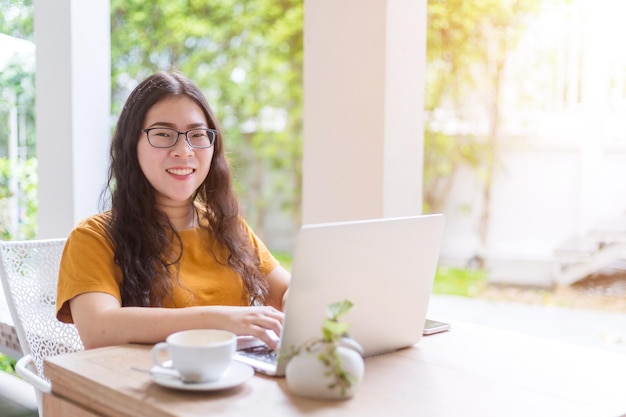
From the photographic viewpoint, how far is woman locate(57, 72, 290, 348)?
1.60 metres

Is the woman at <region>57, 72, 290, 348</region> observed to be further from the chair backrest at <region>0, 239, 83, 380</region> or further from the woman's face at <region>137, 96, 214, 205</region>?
the chair backrest at <region>0, 239, 83, 380</region>

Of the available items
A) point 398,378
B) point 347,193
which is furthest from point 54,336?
point 398,378

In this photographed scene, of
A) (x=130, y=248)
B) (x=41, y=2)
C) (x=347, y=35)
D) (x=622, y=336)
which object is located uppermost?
(x=41, y=2)

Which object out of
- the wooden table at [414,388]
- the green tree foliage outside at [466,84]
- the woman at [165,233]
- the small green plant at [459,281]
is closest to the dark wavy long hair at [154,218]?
the woman at [165,233]

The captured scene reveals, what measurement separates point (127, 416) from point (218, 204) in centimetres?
81

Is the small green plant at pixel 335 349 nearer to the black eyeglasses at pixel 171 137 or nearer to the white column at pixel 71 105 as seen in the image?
the black eyeglasses at pixel 171 137

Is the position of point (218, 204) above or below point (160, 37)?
below

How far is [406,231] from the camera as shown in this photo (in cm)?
133

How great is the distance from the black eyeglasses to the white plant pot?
2.47 ft

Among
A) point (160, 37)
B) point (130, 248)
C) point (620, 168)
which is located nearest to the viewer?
point (130, 248)

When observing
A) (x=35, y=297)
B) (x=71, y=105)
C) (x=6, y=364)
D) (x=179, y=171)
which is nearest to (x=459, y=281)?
(x=6, y=364)

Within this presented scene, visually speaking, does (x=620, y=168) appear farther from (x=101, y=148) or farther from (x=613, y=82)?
(x=101, y=148)

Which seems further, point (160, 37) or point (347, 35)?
point (160, 37)

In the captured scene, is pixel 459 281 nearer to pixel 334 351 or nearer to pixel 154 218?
pixel 154 218
